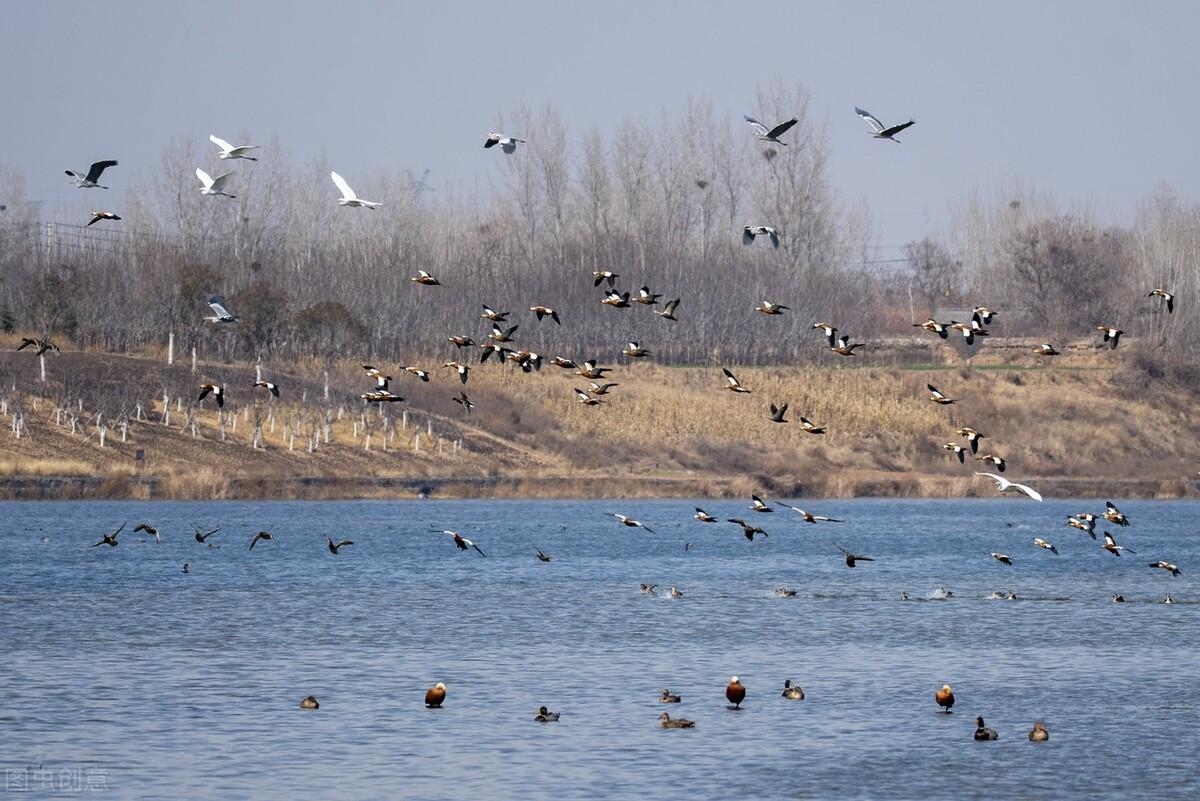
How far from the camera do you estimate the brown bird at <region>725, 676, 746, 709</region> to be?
26781mm

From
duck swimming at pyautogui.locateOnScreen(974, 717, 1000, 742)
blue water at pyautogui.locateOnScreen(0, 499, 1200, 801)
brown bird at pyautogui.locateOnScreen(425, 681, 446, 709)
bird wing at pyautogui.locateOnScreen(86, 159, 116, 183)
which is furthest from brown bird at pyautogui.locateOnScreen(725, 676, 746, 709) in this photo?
bird wing at pyautogui.locateOnScreen(86, 159, 116, 183)

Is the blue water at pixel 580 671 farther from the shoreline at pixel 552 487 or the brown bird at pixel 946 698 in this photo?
the shoreline at pixel 552 487

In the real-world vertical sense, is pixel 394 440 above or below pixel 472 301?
below

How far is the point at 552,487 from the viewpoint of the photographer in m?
82.2

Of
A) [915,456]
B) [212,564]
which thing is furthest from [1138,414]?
[212,564]

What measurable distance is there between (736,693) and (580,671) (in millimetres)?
4631

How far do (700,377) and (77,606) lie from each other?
63.4 m

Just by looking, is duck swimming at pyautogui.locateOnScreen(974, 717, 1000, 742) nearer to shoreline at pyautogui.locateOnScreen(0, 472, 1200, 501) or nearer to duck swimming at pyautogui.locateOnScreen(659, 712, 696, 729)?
duck swimming at pyautogui.locateOnScreen(659, 712, 696, 729)

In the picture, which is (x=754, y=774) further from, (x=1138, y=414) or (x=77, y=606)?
(x=1138, y=414)

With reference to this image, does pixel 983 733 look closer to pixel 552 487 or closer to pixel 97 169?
pixel 97 169

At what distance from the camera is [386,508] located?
81875mm

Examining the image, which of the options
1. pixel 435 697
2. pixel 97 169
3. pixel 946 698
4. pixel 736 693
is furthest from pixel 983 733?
pixel 97 169

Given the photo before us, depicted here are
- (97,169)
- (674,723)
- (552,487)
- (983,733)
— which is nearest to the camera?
(983,733)

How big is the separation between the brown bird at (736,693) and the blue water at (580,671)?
0.72ft
